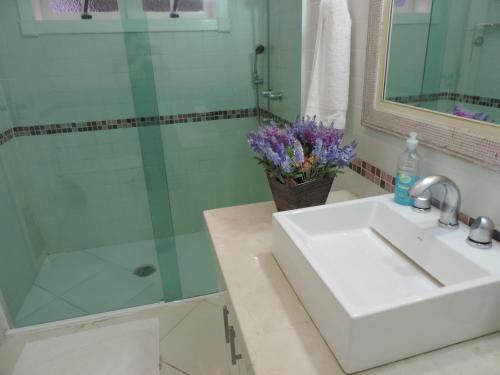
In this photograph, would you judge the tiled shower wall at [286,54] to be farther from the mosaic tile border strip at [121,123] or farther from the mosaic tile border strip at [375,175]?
the mosaic tile border strip at [375,175]

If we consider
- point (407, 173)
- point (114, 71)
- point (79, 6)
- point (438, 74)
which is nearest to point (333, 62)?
point (438, 74)

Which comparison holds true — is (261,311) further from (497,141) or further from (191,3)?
(191,3)

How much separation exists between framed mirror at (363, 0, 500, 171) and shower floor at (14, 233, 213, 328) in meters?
1.59

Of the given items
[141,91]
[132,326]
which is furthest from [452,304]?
[141,91]

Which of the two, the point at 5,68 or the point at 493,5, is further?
the point at 5,68

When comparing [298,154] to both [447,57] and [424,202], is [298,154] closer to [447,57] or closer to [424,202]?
[424,202]

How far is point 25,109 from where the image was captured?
2.19 meters

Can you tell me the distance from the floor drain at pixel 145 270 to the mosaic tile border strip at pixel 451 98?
1.80 meters

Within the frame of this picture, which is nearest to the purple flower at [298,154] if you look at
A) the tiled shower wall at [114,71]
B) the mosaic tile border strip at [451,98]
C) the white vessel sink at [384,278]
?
the white vessel sink at [384,278]

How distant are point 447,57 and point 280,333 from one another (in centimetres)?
82

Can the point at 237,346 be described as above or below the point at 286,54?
below

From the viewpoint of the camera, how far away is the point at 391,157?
3.74 feet

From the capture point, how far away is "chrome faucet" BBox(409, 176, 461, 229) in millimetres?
796

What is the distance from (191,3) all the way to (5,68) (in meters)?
1.17
